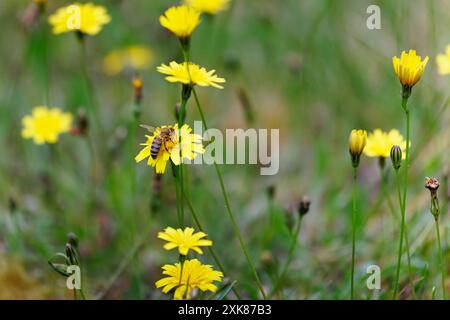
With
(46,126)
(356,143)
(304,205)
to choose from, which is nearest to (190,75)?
(356,143)

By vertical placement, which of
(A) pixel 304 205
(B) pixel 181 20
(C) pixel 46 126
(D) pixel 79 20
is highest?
(D) pixel 79 20

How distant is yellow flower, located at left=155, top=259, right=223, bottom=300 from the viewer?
55.4 inches

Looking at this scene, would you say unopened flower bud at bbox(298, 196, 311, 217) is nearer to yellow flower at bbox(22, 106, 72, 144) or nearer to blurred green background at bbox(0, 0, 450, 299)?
blurred green background at bbox(0, 0, 450, 299)

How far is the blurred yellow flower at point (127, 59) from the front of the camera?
9.46ft

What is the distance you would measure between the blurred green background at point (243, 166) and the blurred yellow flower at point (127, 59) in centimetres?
6

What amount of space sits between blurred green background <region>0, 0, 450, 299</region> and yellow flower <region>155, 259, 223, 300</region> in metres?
0.39

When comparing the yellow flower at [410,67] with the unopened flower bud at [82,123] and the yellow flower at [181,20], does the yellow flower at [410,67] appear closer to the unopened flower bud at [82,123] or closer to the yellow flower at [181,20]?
the yellow flower at [181,20]

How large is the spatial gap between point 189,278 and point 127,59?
1686 mm

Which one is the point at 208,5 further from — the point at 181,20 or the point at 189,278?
the point at 189,278

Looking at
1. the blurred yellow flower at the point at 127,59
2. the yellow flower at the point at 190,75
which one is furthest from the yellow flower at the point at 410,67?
the blurred yellow flower at the point at 127,59

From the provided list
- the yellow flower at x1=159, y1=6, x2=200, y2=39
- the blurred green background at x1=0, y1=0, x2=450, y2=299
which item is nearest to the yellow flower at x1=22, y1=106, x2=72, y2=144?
the blurred green background at x1=0, y1=0, x2=450, y2=299

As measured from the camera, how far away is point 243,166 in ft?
8.48

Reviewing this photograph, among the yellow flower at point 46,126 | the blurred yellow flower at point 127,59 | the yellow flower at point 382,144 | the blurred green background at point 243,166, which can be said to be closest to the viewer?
the yellow flower at point 382,144

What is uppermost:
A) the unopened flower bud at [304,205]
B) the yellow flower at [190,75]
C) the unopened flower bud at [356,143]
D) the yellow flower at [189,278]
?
the yellow flower at [190,75]
